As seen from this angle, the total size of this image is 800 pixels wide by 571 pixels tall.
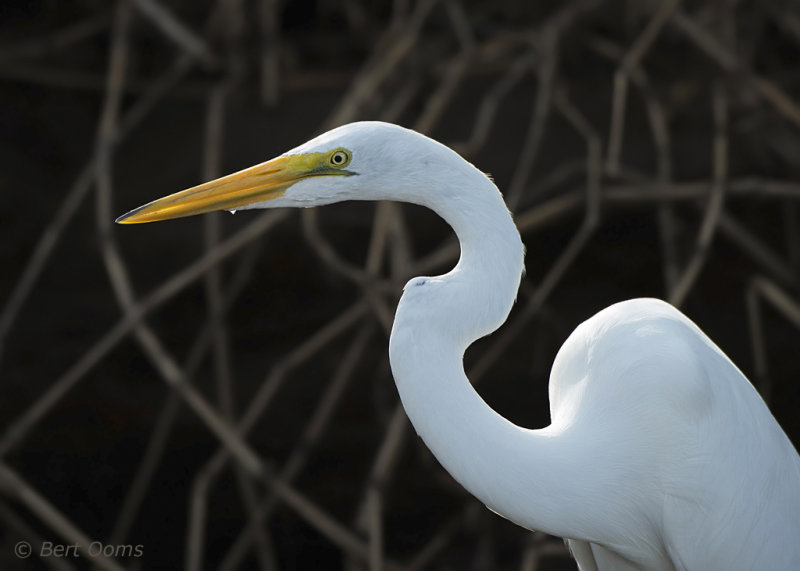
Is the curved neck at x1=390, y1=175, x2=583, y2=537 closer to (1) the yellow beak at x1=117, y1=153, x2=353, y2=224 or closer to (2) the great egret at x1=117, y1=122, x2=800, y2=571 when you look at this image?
(2) the great egret at x1=117, y1=122, x2=800, y2=571

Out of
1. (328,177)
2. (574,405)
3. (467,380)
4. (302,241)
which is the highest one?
(302,241)

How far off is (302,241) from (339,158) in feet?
8.52

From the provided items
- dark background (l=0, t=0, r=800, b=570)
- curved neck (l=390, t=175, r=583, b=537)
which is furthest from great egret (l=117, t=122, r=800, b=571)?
dark background (l=0, t=0, r=800, b=570)

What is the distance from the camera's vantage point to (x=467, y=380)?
1.32 m

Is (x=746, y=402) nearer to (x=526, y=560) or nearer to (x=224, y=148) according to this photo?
(x=526, y=560)

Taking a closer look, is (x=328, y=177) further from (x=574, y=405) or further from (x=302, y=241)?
(x=302, y=241)

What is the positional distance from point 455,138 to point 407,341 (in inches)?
105

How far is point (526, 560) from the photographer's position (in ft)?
7.14

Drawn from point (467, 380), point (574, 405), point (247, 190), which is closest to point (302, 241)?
point (574, 405)

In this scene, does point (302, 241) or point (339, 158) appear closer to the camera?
point (339, 158)

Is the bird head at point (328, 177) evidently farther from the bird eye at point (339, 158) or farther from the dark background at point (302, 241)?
the dark background at point (302, 241)

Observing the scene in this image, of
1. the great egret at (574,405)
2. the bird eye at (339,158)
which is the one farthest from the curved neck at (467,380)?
the bird eye at (339,158)

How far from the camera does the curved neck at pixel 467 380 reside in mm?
1290

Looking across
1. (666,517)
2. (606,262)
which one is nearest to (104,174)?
(666,517)
